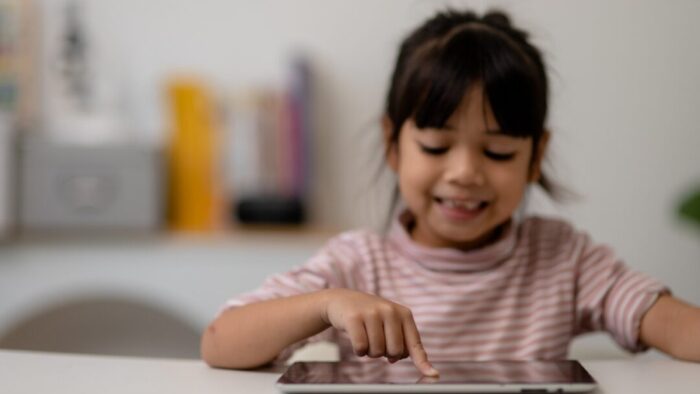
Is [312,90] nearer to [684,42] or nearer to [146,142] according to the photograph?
[146,142]

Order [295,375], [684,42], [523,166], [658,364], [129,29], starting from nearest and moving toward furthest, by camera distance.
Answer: [295,375]
[658,364]
[523,166]
[684,42]
[129,29]

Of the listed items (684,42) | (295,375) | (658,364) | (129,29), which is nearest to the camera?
(295,375)

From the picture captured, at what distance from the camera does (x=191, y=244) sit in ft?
6.43

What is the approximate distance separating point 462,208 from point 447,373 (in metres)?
0.34

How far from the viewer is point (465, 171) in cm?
90

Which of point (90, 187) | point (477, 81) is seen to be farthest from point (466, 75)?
point (90, 187)

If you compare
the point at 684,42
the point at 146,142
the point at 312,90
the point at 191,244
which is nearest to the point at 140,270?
the point at 191,244

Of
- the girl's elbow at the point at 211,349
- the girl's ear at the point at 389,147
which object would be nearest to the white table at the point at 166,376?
the girl's elbow at the point at 211,349

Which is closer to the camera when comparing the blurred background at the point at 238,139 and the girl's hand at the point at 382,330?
the girl's hand at the point at 382,330

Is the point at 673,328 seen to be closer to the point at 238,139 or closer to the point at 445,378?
the point at 445,378

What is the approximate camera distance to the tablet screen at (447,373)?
58cm

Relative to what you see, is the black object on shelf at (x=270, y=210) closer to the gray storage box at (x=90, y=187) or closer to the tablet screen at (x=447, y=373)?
the gray storage box at (x=90, y=187)

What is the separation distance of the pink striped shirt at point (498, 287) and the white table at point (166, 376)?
0.22 m

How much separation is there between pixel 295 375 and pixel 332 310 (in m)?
0.10
